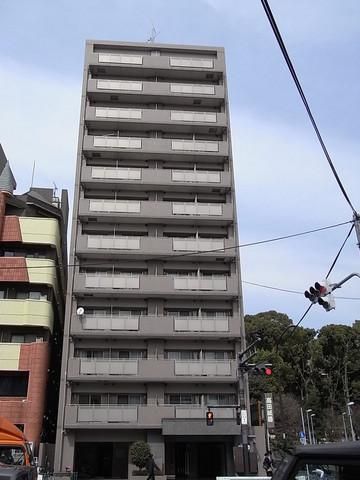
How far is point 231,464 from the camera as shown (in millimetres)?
29609

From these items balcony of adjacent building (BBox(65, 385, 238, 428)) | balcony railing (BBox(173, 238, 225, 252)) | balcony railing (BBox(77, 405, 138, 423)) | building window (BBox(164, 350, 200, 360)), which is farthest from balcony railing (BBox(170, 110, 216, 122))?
balcony railing (BBox(77, 405, 138, 423))

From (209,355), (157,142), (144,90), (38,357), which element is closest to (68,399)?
(38,357)

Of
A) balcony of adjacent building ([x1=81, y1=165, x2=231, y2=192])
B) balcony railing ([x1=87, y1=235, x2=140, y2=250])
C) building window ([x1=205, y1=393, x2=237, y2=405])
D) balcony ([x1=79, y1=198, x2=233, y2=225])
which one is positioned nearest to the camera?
building window ([x1=205, y1=393, x2=237, y2=405])

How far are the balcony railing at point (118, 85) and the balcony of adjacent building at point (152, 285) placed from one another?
1392 cm

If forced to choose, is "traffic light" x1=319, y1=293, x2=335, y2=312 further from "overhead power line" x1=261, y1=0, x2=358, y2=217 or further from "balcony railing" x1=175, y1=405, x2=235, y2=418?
"balcony railing" x1=175, y1=405, x2=235, y2=418

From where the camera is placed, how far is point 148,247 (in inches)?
1294

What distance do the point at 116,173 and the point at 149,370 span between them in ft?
44.0

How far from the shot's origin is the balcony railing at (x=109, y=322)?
3059 cm

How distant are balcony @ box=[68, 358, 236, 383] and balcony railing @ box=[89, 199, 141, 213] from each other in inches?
384

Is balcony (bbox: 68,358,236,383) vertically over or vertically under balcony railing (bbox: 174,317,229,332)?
under

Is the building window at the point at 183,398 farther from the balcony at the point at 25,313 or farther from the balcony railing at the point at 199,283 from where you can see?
the balcony at the point at 25,313

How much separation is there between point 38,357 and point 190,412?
9.18 meters

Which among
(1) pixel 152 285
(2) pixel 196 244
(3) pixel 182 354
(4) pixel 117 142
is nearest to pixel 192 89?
(4) pixel 117 142

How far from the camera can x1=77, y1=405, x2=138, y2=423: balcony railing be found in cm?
2858
